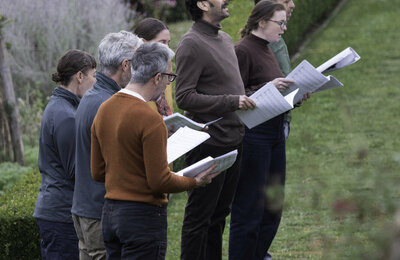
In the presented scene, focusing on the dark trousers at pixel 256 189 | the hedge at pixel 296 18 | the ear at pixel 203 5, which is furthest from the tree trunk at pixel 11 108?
the ear at pixel 203 5

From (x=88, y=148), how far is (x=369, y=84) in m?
8.61

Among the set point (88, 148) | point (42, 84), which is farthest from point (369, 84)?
point (88, 148)

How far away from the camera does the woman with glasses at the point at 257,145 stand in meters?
4.93

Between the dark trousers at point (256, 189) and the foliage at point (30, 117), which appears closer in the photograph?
the dark trousers at point (256, 189)

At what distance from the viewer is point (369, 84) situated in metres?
11.7

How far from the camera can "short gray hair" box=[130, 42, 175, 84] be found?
3371 mm

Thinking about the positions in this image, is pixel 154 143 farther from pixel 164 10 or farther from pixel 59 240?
pixel 164 10

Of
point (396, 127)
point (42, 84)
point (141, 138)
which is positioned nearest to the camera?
point (141, 138)

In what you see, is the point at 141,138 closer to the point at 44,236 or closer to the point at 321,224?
the point at 44,236

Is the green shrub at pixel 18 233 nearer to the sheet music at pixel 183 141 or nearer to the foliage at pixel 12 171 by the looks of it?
the foliage at pixel 12 171

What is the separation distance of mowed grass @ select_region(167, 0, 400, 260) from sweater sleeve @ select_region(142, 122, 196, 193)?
25.0 inches

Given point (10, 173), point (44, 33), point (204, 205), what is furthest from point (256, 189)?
point (44, 33)

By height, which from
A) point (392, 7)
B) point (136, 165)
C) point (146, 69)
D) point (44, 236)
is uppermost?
point (146, 69)

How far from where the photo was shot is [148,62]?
3.37 m
